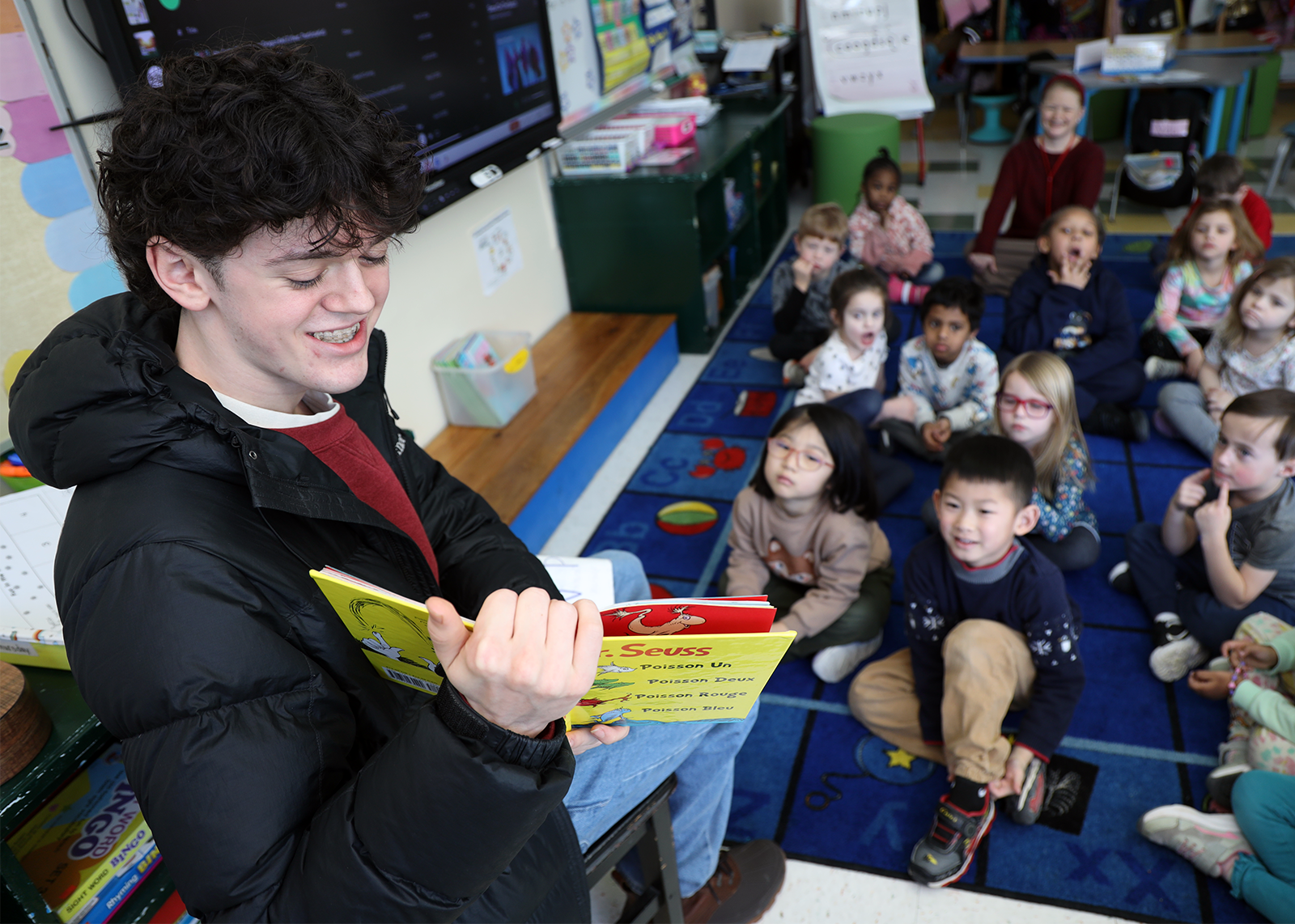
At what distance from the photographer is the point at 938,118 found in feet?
24.8

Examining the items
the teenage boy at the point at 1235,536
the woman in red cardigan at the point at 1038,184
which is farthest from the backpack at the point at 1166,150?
the teenage boy at the point at 1235,536

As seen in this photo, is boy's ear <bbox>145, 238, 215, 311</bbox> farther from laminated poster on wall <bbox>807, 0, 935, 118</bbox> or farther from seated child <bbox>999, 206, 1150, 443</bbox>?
laminated poster on wall <bbox>807, 0, 935, 118</bbox>

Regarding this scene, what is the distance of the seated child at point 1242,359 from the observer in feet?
8.51

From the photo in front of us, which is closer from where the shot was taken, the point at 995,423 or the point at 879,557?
the point at 879,557

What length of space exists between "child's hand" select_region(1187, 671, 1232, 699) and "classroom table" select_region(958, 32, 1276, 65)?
16.1 feet

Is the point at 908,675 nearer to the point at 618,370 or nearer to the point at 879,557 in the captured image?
the point at 879,557

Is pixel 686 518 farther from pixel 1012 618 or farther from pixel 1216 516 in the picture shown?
pixel 1216 516

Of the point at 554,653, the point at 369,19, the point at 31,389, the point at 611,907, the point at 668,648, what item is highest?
the point at 369,19

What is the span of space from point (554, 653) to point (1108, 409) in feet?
9.28

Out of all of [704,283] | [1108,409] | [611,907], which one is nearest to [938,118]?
[704,283]

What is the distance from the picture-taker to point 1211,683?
1887mm

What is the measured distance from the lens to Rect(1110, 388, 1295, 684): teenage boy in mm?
1855

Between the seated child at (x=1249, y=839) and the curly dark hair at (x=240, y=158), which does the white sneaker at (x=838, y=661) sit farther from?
the curly dark hair at (x=240, y=158)

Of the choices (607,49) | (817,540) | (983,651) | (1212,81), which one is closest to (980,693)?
(983,651)
